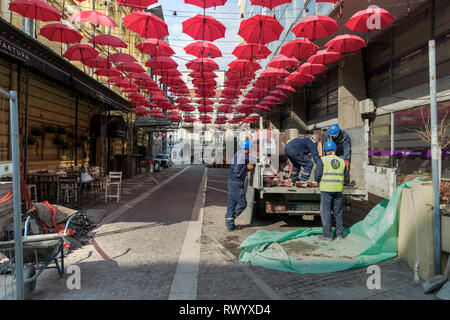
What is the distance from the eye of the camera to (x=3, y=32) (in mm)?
7293

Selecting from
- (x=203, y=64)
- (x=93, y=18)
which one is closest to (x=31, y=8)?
(x=93, y=18)

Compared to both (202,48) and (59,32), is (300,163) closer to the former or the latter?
(202,48)

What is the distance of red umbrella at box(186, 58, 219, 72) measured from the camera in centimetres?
1168

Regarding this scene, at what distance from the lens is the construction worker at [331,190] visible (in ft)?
17.8

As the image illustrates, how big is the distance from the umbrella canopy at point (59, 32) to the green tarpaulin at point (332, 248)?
857cm

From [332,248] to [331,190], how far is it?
108 cm

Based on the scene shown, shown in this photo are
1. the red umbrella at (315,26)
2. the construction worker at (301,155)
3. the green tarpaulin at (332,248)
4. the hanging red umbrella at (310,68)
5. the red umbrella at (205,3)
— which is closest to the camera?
the green tarpaulin at (332,248)

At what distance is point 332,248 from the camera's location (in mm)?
4945

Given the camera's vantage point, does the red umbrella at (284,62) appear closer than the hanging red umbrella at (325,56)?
No

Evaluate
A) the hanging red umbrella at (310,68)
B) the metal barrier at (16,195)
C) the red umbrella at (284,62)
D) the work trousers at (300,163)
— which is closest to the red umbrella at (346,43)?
the hanging red umbrella at (310,68)

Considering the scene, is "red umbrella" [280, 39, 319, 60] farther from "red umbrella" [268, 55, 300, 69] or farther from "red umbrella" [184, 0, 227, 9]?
"red umbrella" [184, 0, 227, 9]

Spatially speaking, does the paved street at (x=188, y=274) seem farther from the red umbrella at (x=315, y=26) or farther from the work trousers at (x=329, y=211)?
the red umbrella at (x=315, y=26)
